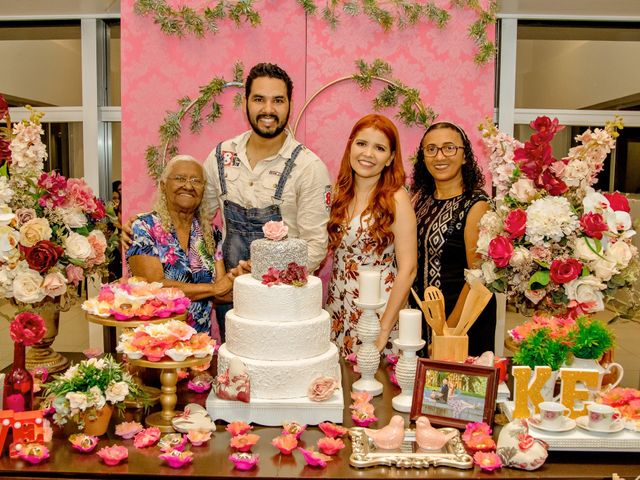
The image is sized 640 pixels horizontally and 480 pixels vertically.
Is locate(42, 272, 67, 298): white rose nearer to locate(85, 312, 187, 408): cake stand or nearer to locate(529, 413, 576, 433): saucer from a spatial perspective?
locate(85, 312, 187, 408): cake stand

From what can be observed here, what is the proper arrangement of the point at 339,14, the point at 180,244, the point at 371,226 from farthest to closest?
the point at 339,14 → the point at 180,244 → the point at 371,226

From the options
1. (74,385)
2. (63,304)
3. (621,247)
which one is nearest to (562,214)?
(621,247)

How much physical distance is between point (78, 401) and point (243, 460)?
513 mm

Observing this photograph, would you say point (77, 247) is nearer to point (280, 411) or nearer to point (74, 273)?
point (74, 273)

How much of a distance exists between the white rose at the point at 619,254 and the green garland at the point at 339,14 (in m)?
2.08

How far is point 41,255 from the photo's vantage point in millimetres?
2443

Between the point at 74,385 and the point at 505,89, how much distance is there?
12.5ft

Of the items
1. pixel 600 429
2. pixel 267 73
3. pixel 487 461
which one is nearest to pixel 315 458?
pixel 487 461

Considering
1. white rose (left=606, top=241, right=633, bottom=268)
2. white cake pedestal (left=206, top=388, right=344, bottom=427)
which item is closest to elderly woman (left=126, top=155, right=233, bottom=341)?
white cake pedestal (left=206, top=388, right=344, bottom=427)

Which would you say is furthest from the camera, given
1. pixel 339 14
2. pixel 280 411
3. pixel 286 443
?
pixel 339 14

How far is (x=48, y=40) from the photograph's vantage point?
5.16 m

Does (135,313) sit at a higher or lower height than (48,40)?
lower

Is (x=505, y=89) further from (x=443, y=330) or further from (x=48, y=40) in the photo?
(x=48, y=40)

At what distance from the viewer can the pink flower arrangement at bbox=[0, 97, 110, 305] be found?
243 cm
